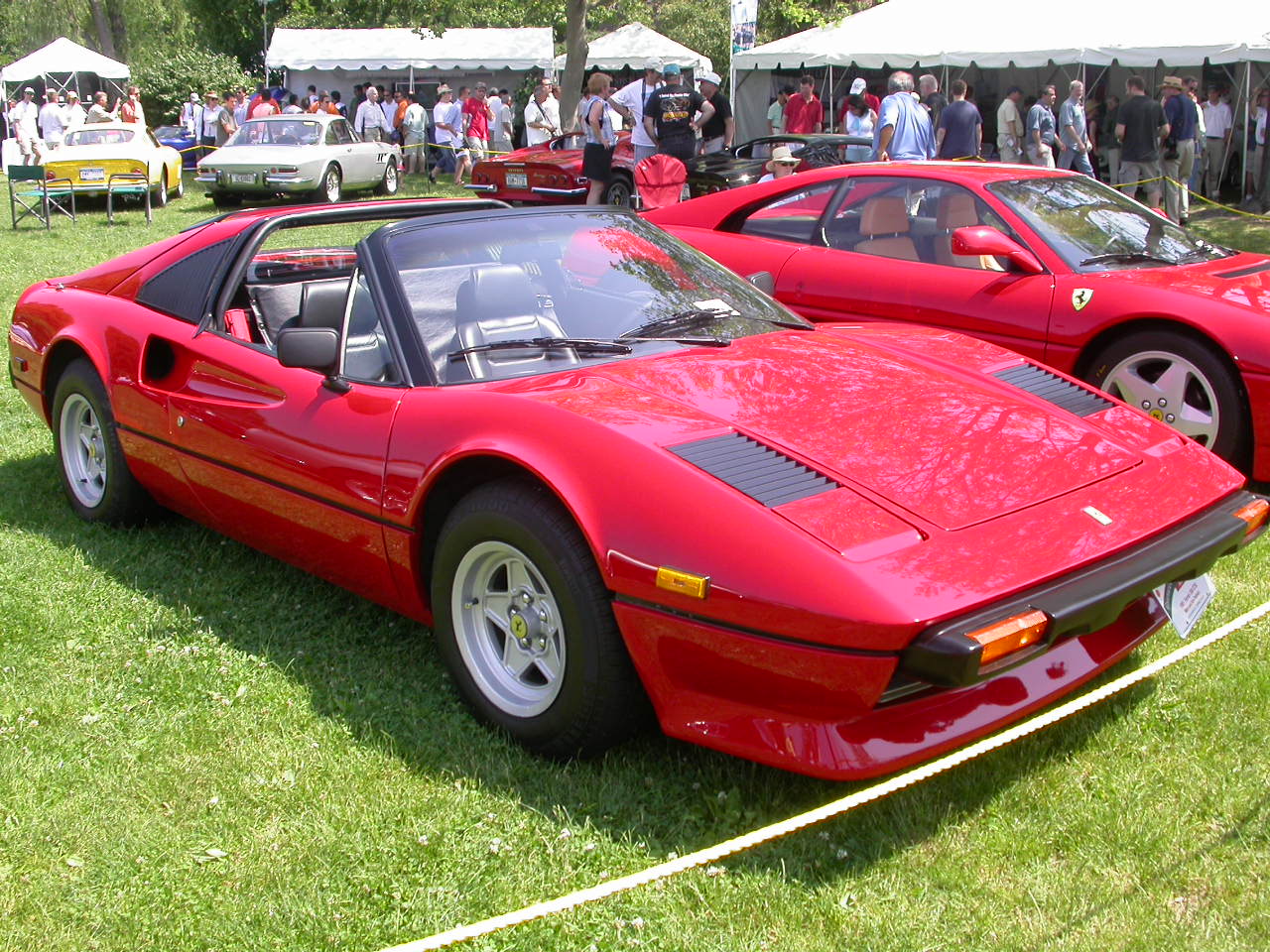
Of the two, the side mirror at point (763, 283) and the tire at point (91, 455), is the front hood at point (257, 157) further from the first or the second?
the side mirror at point (763, 283)

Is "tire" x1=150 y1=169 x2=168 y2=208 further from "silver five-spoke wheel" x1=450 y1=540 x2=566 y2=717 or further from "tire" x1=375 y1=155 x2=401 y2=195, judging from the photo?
"silver five-spoke wheel" x1=450 y1=540 x2=566 y2=717

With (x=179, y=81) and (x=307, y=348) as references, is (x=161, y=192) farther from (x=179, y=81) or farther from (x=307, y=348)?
(x=179, y=81)

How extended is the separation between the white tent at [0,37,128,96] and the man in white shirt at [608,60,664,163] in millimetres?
23284

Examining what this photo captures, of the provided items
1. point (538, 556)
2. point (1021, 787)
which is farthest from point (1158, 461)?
point (538, 556)

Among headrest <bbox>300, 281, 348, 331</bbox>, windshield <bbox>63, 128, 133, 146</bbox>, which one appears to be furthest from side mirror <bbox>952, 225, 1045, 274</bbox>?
windshield <bbox>63, 128, 133, 146</bbox>

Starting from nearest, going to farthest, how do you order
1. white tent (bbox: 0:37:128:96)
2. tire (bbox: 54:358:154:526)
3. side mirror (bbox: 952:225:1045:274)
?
tire (bbox: 54:358:154:526)
side mirror (bbox: 952:225:1045:274)
white tent (bbox: 0:37:128:96)

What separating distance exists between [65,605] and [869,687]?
2.95m

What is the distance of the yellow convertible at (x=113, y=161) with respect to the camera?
16406mm

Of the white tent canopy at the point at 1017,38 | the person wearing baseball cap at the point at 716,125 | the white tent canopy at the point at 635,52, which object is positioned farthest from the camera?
the white tent canopy at the point at 635,52

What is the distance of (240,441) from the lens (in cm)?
390

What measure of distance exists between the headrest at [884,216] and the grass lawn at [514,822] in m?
2.86

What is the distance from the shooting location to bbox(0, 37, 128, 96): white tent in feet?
106

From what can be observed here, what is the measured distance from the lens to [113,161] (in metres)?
16.8

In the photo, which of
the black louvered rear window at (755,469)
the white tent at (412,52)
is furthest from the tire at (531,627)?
the white tent at (412,52)
